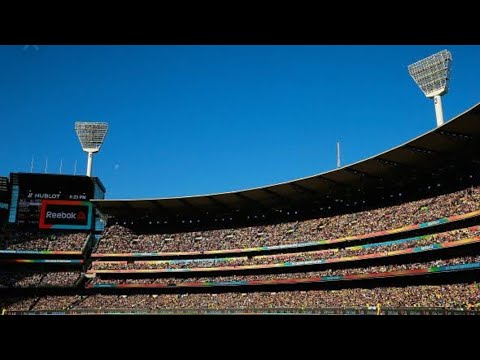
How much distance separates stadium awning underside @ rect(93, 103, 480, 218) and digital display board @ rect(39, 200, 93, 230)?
6.36 ft

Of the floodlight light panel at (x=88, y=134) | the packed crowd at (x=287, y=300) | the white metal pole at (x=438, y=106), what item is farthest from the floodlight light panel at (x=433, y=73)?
the floodlight light panel at (x=88, y=134)

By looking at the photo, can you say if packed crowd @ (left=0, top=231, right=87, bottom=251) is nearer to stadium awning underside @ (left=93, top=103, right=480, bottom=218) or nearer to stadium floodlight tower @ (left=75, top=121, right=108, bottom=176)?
stadium awning underside @ (left=93, top=103, right=480, bottom=218)

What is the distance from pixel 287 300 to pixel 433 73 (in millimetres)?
29057

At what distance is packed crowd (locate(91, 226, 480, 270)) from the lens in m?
35.2

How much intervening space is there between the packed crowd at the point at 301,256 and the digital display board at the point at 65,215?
6306 millimetres

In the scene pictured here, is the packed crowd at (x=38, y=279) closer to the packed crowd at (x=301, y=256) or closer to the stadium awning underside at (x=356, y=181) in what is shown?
the packed crowd at (x=301, y=256)

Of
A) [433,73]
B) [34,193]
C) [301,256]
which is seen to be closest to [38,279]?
[34,193]

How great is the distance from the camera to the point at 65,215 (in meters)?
58.7

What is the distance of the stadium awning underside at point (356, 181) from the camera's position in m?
35.1

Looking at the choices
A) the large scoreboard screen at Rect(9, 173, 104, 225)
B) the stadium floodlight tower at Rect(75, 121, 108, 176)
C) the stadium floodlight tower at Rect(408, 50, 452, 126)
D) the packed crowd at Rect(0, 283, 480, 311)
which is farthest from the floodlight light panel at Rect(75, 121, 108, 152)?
the stadium floodlight tower at Rect(408, 50, 452, 126)

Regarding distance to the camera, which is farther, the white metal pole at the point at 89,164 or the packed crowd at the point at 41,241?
the white metal pole at the point at 89,164

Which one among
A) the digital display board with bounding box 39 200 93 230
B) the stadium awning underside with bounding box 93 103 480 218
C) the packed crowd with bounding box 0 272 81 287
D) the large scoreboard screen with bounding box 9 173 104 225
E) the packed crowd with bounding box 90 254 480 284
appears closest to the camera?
the packed crowd with bounding box 90 254 480 284
